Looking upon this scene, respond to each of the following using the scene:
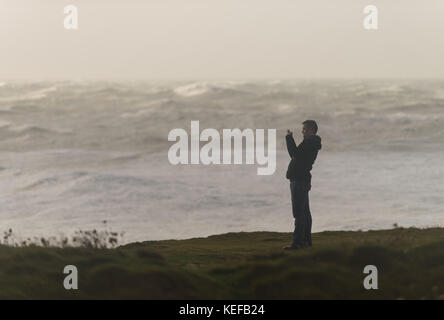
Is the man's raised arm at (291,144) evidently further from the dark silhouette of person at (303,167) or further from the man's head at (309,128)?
the man's head at (309,128)

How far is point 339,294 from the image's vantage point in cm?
1395

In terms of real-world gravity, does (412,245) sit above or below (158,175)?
below

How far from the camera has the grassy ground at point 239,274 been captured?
1396 centimetres

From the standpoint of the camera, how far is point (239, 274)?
15344 mm

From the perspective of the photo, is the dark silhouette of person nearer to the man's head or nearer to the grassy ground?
the man's head

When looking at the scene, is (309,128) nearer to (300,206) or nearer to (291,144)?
(291,144)

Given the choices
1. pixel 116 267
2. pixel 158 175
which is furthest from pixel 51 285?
pixel 158 175

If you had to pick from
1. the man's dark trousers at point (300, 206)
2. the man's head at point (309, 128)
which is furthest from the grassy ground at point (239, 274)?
the man's head at point (309, 128)

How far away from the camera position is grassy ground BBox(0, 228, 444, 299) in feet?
45.8

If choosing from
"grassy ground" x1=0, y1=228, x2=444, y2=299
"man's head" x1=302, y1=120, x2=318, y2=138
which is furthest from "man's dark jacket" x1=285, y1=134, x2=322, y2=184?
"grassy ground" x1=0, y1=228, x2=444, y2=299

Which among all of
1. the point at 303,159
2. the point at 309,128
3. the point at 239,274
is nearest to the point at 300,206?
the point at 303,159
